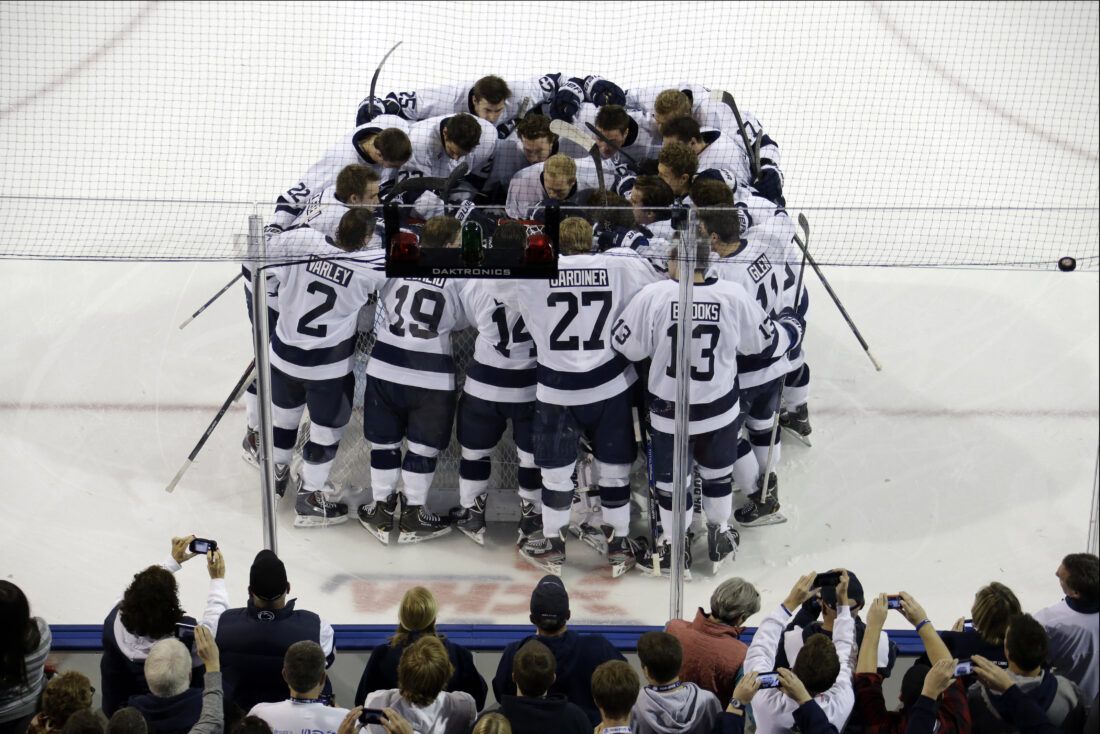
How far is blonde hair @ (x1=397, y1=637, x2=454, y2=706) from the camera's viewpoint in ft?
8.75

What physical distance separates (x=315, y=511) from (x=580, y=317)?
38.0 inches

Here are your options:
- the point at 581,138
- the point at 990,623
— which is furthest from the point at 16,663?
the point at 581,138

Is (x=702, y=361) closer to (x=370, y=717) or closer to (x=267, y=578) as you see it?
(x=267, y=578)

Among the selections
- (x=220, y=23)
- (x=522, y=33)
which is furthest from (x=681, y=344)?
(x=220, y=23)

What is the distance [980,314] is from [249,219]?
2.67 metres

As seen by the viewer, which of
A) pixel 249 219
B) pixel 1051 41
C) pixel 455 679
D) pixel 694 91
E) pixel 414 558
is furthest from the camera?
pixel 1051 41

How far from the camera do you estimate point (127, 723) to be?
2.45m

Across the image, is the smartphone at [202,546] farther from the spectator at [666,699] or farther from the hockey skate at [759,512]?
the hockey skate at [759,512]

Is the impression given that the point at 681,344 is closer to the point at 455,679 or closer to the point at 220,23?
the point at 455,679

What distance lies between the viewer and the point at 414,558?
3879 mm

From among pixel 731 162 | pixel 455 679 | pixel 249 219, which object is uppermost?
pixel 249 219

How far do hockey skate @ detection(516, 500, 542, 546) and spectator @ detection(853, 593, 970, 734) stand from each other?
3.87 ft

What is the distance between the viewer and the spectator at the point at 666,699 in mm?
2711

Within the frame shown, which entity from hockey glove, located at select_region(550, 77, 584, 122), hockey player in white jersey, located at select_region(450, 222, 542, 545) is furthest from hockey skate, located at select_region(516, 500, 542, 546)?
hockey glove, located at select_region(550, 77, 584, 122)
